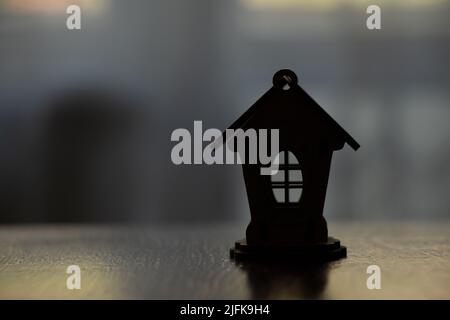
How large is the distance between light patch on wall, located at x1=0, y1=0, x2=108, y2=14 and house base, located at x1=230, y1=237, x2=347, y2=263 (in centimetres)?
138

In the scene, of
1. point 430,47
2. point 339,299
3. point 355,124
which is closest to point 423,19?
point 430,47

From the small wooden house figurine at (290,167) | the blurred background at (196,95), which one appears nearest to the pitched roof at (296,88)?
the small wooden house figurine at (290,167)

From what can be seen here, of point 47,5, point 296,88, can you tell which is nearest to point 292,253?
point 296,88

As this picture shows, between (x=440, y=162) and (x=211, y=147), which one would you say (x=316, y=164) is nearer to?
(x=211, y=147)

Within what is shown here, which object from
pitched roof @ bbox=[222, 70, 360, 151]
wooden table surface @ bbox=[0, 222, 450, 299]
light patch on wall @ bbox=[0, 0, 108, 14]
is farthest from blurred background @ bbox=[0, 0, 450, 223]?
pitched roof @ bbox=[222, 70, 360, 151]

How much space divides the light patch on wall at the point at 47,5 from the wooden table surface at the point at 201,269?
3.31 ft

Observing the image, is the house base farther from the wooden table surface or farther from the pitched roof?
the pitched roof

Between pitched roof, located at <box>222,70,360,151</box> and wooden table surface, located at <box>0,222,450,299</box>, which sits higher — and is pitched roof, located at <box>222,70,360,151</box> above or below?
above

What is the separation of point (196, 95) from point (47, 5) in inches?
22.8

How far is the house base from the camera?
0.83m

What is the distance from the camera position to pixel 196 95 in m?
1.99

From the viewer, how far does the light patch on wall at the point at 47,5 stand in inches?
78.1

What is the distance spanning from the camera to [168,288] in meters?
0.63

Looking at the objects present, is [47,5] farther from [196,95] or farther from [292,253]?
[292,253]
